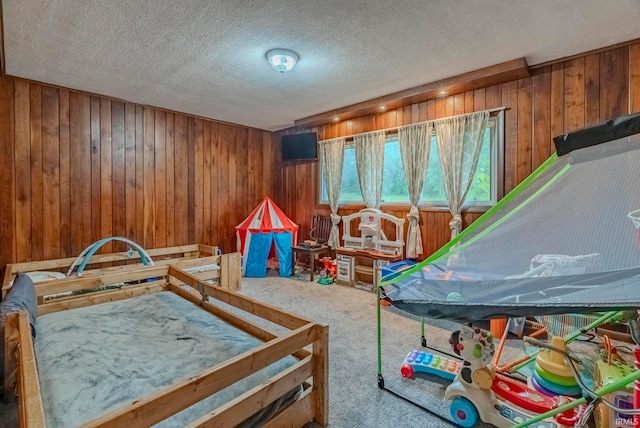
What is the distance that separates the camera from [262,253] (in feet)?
15.9

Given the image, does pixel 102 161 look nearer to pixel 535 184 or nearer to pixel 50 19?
pixel 50 19

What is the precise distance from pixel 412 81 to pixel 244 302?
9.62ft

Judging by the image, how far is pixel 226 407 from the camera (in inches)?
48.0

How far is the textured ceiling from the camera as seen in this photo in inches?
82.6

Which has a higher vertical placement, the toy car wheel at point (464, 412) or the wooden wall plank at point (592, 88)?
the wooden wall plank at point (592, 88)

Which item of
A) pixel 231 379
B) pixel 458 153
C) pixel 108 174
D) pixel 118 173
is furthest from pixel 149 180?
pixel 458 153

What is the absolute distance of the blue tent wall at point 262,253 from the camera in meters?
4.83

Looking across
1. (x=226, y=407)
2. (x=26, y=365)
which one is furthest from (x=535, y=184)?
(x=26, y=365)

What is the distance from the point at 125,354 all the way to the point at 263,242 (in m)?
3.22

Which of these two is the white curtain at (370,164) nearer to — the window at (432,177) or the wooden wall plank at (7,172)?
the window at (432,177)

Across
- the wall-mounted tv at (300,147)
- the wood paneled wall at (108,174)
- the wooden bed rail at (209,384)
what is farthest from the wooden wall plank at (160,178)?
the wooden bed rail at (209,384)

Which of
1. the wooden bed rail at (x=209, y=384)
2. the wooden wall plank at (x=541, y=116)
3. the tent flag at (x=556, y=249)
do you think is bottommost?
the wooden bed rail at (x=209, y=384)

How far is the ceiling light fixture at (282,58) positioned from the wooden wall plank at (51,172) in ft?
8.94

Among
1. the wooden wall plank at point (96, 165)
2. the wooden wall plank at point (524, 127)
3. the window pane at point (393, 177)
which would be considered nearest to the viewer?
the wooden wall plank at point (524, 127)
